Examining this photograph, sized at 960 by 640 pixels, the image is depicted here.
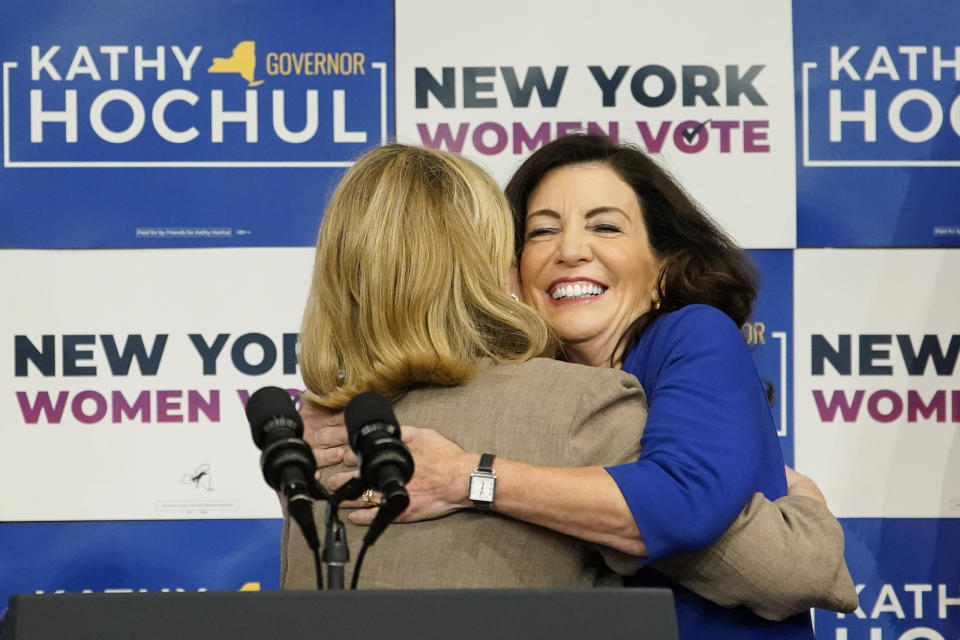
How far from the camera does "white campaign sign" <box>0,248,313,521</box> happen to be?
10.5ft

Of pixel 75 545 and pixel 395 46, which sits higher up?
pixel 395 46

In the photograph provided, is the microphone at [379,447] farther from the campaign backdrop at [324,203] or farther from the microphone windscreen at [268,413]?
the campaign backdrop at [324,203]

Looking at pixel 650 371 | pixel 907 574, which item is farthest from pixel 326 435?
pixel 907 574

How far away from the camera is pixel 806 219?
10.7 feet

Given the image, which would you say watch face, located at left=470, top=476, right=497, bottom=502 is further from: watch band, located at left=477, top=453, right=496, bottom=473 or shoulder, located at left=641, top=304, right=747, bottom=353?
shoulder, located at left=641, top=304, right=747, bottom=353

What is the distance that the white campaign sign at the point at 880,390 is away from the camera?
3217mm

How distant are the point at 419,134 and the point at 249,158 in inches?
18.8

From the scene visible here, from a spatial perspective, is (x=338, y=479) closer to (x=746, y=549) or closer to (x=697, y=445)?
(x=697, y=445)

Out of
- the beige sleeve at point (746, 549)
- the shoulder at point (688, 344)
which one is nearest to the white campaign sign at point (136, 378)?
the shoulder at point (688, 344)

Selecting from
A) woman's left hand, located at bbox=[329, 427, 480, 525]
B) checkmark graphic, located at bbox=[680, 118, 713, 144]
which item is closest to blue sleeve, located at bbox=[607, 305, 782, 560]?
woman's left hand, located at bbox=[329, 427, 480, 525]

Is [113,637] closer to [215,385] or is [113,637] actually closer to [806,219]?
[215,385]

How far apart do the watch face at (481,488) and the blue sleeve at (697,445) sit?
0.19 metres

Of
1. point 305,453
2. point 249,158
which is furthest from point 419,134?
point 305,453

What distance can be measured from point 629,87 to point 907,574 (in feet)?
5.05
